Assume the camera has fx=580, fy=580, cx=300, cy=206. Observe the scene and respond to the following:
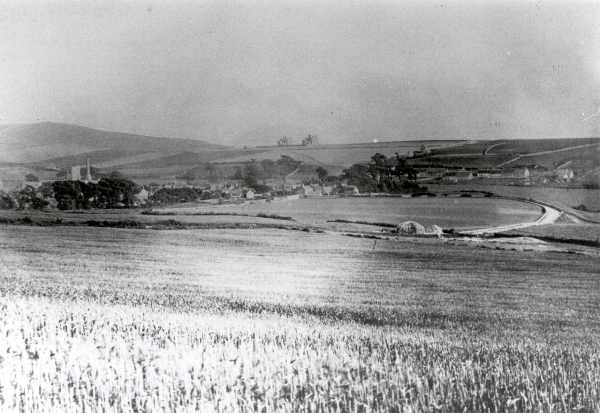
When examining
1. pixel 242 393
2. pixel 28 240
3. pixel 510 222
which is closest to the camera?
pixel 242 393

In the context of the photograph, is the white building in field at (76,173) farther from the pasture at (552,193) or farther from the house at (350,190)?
the pasture at (552,193)

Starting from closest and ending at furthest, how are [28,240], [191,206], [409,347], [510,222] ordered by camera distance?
[409,347], [510,222], [191,206], [28,240]

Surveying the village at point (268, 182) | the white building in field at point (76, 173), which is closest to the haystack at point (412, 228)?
the village at point (268, 182)

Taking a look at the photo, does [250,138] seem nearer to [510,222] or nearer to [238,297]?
[238,297]

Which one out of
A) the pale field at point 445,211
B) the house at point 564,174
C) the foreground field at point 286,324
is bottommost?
the foreground field at point 286,324

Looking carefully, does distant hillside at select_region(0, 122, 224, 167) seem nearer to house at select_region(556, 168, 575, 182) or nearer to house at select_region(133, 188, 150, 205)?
house at select_region(133, 188, 150, 205)

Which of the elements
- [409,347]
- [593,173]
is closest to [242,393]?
[409,347]

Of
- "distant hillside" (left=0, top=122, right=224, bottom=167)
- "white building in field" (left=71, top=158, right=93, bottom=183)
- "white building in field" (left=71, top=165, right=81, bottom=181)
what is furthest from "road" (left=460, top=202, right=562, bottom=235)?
"white building in field" (left=71, top=165, right=81, bottom=181)
